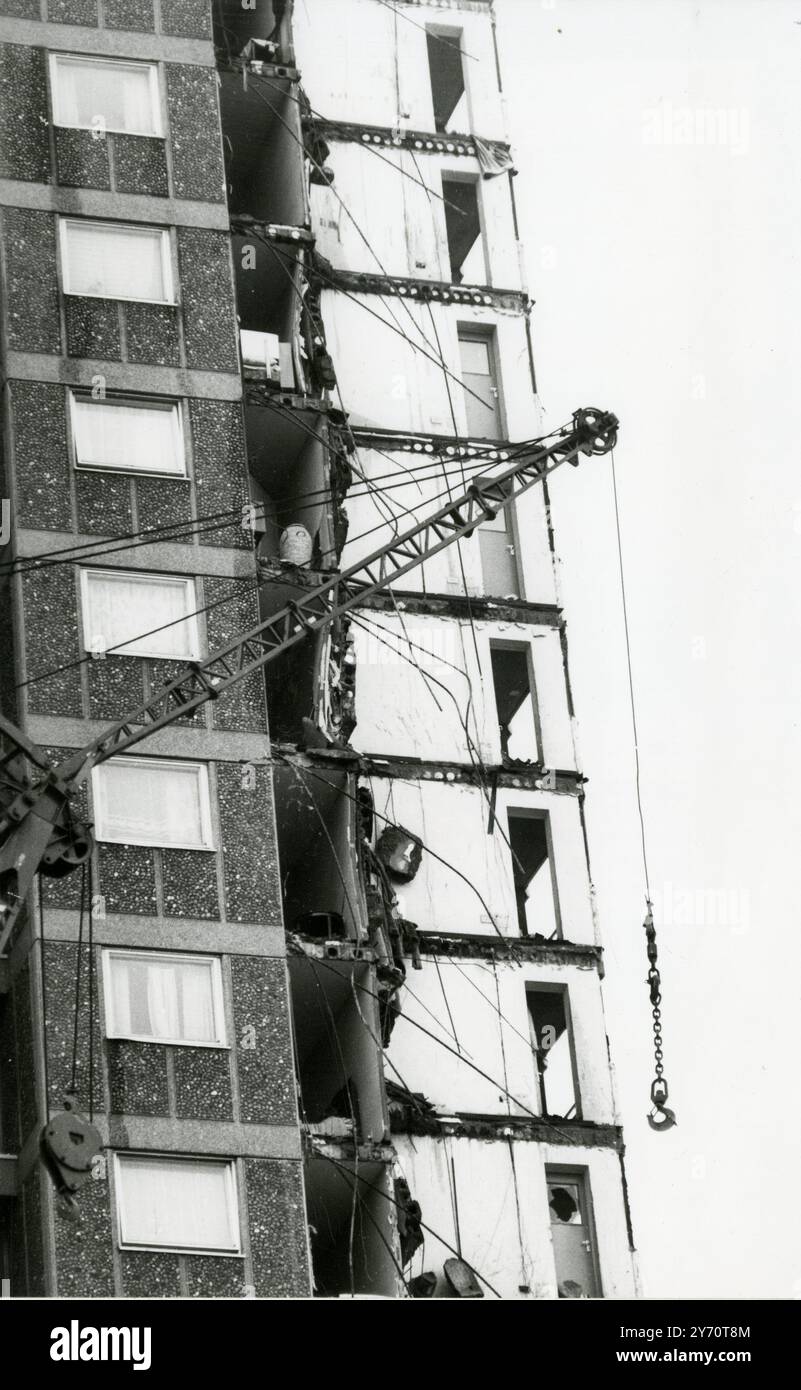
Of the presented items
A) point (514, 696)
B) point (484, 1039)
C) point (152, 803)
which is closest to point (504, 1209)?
point (484, 1039)

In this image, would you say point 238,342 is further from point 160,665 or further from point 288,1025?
point 288,1025

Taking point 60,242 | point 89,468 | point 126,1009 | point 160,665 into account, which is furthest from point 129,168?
point 126,1009

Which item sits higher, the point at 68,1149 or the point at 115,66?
the point at 115,66

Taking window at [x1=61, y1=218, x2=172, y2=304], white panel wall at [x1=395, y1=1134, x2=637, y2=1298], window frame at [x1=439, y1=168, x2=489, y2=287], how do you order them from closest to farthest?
1. window at [x1=61, y1=218, x2=172, y2=304]
2. white panel wall at [x1=395, y1=1134, x2=637, y2=1298]
3. window frame at [x1=439, y1=168, x2=489, y2=287]

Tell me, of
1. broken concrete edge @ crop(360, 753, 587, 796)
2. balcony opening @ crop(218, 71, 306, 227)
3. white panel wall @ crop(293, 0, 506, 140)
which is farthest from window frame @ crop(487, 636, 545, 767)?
white panel wall @ crop(293, 0, 506, 140)

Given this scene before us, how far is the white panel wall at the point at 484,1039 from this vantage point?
151ft

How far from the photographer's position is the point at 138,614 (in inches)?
1671

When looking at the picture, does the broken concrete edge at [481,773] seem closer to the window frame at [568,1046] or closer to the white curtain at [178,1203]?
the window frame at [568,1046]

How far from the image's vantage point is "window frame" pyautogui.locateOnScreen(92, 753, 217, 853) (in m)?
40.8

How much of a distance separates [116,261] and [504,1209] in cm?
1447

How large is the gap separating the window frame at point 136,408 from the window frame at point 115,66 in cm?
430

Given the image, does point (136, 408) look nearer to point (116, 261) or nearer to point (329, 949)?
point (116, 261)

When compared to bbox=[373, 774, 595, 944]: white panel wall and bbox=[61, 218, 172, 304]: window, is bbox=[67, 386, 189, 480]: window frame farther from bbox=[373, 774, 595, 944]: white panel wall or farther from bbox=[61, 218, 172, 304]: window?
bbox=[373, 774, 595, 944]: white panel wall

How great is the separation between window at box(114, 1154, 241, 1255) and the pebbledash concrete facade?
0.06m
